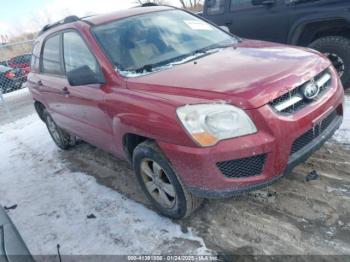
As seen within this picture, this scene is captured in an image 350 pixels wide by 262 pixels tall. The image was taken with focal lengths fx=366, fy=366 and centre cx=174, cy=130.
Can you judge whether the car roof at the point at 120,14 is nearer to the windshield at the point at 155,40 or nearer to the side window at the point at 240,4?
the windshield at the point at 155,40

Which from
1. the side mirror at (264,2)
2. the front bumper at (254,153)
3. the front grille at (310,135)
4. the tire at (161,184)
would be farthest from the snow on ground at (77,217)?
the side mirror at (264,2)

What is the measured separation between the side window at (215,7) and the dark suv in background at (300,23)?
2 centimetres

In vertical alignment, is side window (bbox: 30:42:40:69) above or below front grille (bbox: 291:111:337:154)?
above

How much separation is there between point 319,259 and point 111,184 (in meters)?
2.45

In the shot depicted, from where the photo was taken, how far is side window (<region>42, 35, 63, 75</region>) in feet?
15.0

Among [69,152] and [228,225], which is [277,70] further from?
[69,152]

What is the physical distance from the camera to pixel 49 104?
520 cm

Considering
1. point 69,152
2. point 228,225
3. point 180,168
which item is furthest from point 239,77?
point 69,152

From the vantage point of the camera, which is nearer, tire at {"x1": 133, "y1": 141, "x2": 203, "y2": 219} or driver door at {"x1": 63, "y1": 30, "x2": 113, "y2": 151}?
tire at {"x1": 133, "y1": 141, "x2": 203, "y2": 219}

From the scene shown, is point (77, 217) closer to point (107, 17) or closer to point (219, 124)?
point (219, 124)

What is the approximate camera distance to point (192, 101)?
2.63 m

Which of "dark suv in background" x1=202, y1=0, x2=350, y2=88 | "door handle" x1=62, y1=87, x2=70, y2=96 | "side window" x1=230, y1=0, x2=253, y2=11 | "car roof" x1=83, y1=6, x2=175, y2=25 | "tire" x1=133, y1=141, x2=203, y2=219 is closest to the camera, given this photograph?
"tire" x1=133, y1=141, x2=203, y2=219

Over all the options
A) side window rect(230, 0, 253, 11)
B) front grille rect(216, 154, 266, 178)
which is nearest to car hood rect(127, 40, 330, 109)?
front grille rect(216, 154, 266, 178)

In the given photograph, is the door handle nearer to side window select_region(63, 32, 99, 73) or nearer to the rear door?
the rear door
